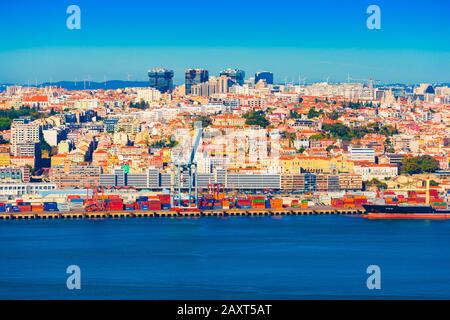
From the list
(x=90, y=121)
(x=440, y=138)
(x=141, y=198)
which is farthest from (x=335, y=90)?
(x=141, y=198)

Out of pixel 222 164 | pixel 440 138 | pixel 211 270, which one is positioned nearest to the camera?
pixel 211 270

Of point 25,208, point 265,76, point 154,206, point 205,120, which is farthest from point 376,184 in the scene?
point 265,76

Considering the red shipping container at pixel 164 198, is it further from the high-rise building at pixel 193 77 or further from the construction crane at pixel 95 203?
the high-rise building at pixel 193 77

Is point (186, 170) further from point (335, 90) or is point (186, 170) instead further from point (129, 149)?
point (335, 90)

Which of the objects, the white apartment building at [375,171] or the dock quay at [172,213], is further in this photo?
the white apartment building at [375,171]

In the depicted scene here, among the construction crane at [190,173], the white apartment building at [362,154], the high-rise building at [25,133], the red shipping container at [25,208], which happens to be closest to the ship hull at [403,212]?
the construction crane at [190,173]
